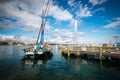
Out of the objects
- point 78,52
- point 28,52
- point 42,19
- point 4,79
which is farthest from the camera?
point 42,19

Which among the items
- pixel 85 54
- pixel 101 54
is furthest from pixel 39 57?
pixel 101 54

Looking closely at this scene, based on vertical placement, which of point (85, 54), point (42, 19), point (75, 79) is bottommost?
point (75, 79)

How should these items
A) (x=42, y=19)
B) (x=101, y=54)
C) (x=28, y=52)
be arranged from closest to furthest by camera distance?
(x=101, y=54) < (x=28, y=52) < (x=42, y=19)

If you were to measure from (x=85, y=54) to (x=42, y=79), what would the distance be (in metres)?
20.8

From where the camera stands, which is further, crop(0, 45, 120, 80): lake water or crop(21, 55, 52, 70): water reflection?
crop(21, 55, 52, 70): water reflection

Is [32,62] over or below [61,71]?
over

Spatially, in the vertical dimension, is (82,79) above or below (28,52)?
below

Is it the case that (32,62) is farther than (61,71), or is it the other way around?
(32,62)

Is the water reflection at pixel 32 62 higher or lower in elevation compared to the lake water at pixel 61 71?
higher

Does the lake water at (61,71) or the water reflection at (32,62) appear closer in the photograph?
the lake water at (61,71)

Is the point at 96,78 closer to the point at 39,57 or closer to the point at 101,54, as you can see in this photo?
the point at 101,54

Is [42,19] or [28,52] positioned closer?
[28,52]

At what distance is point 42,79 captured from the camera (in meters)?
12.6

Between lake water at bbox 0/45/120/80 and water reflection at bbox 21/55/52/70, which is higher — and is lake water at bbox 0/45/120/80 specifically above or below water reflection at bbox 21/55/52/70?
below
